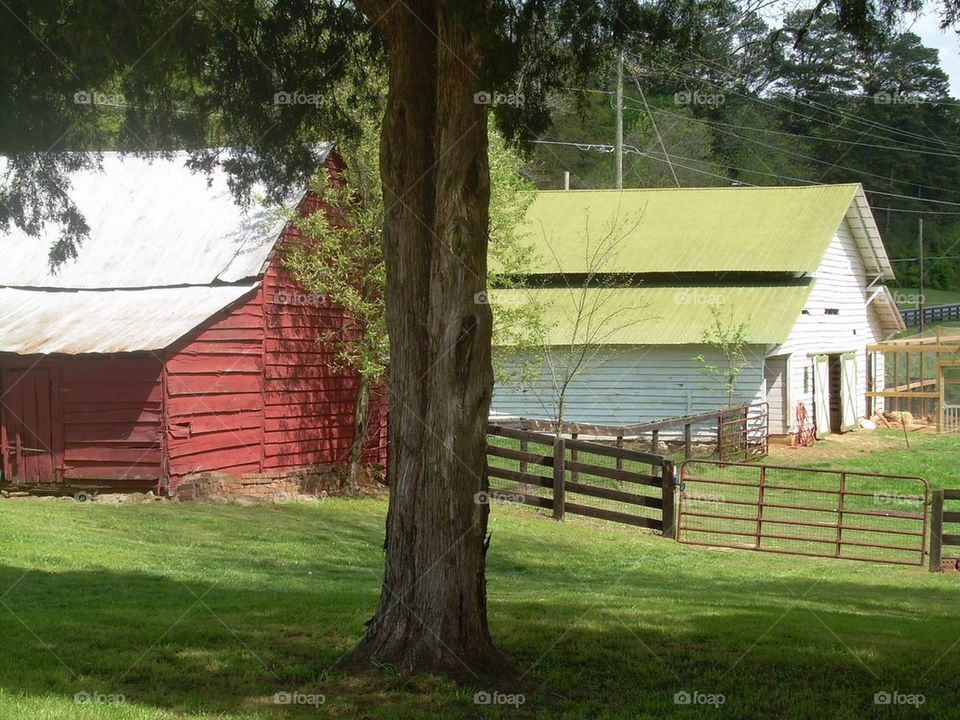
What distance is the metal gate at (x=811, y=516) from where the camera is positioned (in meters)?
15.9

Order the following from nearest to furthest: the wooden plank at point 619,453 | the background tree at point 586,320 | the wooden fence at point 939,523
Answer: the wooden fence at point 939,523
the wooden plank at point 619,453
the background tree at point 586,320

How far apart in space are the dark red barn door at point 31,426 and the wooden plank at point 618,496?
31.2ft

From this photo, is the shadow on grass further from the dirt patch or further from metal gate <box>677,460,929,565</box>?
the dirt patch

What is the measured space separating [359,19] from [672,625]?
6.19 m

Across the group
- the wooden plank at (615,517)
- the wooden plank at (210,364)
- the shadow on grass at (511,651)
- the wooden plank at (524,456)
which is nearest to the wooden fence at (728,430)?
the wooden plank at (524,456)

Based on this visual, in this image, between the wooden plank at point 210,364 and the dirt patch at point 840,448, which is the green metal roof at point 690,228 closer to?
the dirt patch at point 840,448

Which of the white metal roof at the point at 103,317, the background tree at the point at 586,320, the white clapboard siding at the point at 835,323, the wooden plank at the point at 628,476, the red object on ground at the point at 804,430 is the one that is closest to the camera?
the wooden plank at the point at 628,476

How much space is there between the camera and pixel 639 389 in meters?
30.1

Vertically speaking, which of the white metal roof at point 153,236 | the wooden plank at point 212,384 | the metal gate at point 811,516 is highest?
the white metal roof at point 153,236

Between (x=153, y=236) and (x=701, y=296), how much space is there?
15820 millimetres

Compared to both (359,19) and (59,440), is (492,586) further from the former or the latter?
(59,440)

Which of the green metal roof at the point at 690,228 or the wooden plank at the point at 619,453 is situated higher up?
the green metal roof at the point at 690,228

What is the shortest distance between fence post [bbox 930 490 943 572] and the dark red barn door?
14.9 meters

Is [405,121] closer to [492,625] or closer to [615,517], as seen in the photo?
[492,625]
